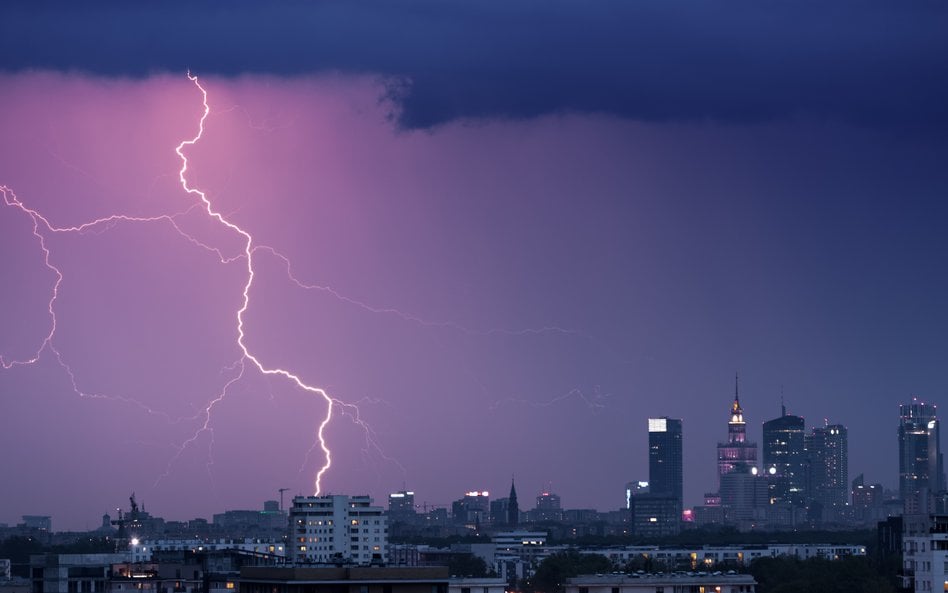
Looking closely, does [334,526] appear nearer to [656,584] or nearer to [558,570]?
[558,570]

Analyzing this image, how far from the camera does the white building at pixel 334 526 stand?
181 meters

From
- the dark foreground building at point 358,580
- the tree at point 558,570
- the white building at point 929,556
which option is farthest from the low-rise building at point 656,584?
the tree at point 558,570

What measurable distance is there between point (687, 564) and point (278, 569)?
488 feet

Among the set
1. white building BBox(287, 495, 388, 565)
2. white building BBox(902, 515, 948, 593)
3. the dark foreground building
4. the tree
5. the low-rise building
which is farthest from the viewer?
white building BBox(287, 495, 388, 565)

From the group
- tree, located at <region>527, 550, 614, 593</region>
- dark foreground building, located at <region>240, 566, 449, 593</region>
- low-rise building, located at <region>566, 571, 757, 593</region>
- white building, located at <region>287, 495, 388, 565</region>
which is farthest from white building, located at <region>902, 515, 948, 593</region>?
white building, located at <region>287, 495, 388, 565</region>

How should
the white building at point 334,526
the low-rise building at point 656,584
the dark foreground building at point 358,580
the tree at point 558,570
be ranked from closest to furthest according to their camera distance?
1. the dark foreground building at point 358,580
2. the low-rise building at point 656,584
3. the tree at point 558,570
4. the white building at point 334,526

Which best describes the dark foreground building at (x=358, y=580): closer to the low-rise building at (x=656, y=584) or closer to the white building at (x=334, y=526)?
the low-rise building at (x=656, y=584)

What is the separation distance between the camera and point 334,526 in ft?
601

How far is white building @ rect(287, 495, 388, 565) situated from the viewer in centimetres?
18088

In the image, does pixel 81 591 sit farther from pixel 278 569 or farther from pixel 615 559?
pixel 615 559

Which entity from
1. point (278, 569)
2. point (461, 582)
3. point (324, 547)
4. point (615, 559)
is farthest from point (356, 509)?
point (278, 569)

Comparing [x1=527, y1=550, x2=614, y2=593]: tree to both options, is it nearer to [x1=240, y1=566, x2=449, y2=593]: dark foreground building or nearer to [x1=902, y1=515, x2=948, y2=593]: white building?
[x1=902, y1=515, x2=948, y2=593]: white building

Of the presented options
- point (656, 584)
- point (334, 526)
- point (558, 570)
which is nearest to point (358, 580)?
point (656, 584)

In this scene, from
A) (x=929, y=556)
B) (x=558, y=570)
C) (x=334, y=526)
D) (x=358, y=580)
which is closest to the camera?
(x=358, y=580)
